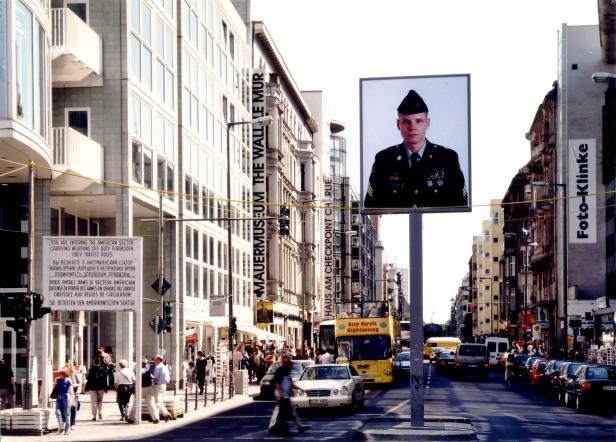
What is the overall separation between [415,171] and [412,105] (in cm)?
150

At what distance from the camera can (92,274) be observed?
29078mm

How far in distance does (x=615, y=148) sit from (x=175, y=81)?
94.8ft

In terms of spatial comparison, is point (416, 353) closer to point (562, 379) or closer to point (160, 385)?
point (160, 385)

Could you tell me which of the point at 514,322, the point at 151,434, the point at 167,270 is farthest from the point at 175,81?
the point at 514,322

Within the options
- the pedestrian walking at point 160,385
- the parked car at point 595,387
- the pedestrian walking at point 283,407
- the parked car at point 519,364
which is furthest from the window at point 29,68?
the parked car at point 519,364

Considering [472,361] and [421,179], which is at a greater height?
[421,179]

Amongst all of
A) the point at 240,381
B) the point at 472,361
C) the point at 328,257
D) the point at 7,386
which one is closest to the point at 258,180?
the point at 472,361

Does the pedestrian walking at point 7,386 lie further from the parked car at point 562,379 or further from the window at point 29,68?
the parked car at point 562,379

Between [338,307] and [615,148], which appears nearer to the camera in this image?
[338,307]

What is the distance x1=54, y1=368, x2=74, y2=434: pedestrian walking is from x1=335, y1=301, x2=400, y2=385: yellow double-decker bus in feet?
83.2

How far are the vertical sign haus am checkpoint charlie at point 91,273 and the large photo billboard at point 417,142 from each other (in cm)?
656

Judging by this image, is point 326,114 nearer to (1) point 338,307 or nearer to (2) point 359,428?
(1) point 338,307

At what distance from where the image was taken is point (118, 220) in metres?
44.3

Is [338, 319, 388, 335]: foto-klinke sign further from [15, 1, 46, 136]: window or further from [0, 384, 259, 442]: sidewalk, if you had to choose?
[15, 1, 46, 136]: window
